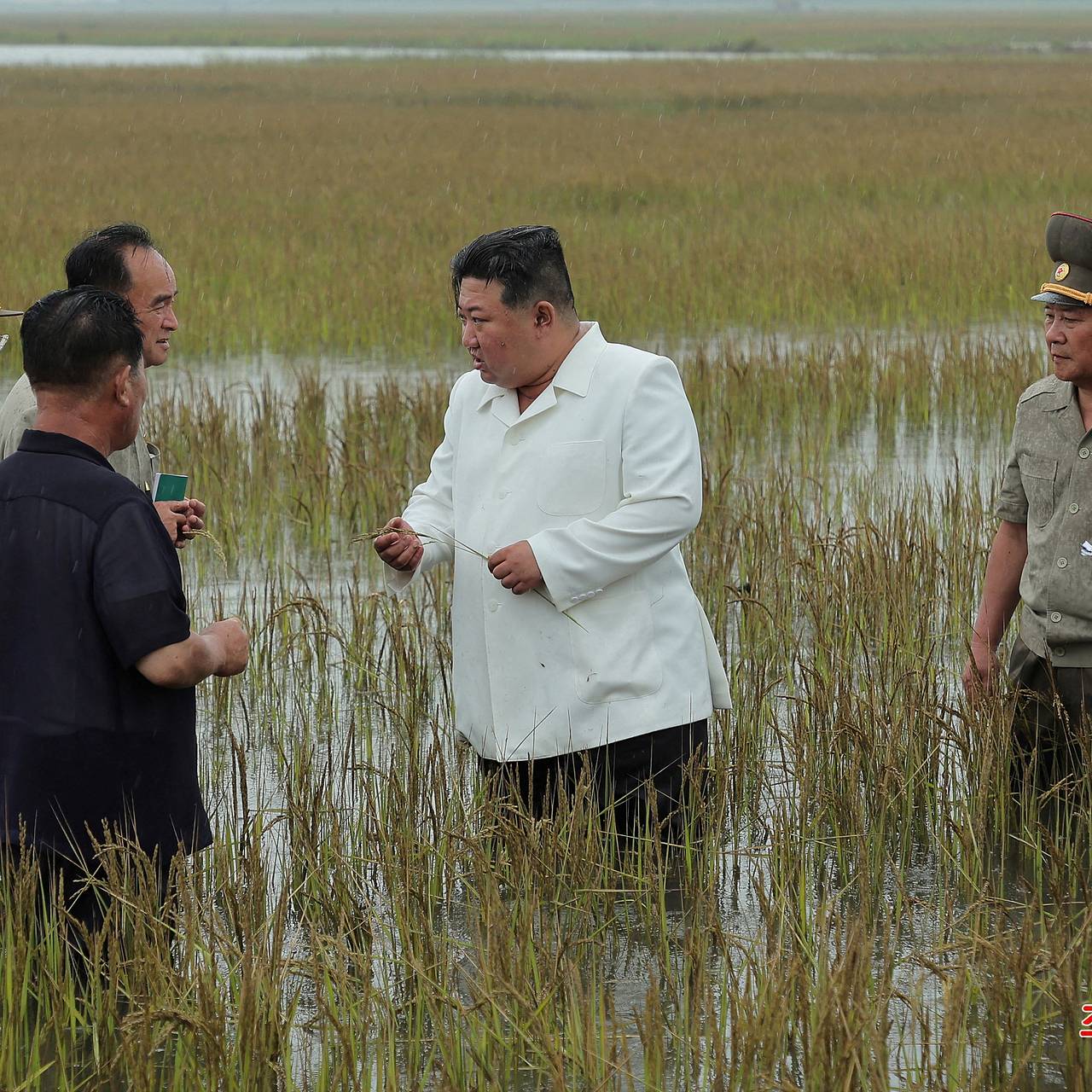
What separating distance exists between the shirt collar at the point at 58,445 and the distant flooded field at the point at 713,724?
51 cm

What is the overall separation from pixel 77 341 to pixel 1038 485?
2.04 m

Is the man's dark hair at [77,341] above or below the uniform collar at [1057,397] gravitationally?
above

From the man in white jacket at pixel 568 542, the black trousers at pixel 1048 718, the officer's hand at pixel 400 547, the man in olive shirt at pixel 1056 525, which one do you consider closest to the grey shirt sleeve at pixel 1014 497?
the man in olive shirt at pixel 1056 525

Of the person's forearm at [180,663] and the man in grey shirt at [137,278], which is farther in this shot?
the man in grey shirt at [137,278]

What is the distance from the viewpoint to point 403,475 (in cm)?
771

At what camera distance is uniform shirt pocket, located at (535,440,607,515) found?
3408 mm

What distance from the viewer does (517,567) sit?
3.30m

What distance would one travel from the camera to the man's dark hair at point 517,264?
129 inches

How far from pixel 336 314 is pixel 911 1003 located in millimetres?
10072

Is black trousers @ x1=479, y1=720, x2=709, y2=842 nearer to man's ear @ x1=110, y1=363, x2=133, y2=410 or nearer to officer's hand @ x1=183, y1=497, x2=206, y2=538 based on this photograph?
officer's hand @ x1=183, y1=497, x2=206, y2=538

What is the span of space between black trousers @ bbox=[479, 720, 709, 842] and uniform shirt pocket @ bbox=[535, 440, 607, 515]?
508 mm

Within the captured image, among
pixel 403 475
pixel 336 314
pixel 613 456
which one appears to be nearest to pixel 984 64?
pixel 336 314

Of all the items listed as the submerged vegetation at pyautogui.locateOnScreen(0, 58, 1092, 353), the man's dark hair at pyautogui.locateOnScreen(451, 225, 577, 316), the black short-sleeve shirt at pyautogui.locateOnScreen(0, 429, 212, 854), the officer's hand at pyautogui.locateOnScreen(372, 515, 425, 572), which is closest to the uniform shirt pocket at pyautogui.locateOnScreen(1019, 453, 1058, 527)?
the man's dark hair at pyautogui.locateOnScreen(451, 225, 577, 316)

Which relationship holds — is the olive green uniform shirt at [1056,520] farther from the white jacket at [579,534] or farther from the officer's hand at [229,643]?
the officer's hand at [229,643]
